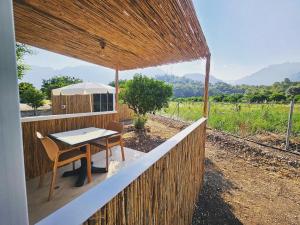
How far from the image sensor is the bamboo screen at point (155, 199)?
0.76 metres

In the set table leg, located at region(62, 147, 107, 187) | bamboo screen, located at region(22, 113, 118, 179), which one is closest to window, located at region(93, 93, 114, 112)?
bamboo screen, located at region(22, 113, 118, 179)

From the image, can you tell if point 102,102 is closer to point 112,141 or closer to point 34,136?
point 112,141

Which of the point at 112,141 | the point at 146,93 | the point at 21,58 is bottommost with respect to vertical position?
the point at 112,141

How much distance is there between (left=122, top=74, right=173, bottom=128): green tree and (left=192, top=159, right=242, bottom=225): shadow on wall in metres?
3.64

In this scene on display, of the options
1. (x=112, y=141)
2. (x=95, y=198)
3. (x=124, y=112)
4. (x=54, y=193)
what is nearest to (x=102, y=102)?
(x=124, y=112)

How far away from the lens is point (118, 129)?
3.87m

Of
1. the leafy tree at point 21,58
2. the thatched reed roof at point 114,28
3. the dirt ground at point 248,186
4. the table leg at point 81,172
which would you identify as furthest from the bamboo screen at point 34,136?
the leafy tree at point 21,58

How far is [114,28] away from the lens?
2.75 m

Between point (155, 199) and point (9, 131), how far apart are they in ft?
3.36

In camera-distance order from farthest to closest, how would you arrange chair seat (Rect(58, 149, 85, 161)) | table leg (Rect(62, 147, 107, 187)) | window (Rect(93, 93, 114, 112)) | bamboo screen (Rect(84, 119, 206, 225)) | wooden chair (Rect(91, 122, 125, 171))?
window (Rect(93, 93, 114, 112))
wooden chair (Rect(91, 122, 125, 171))
table leg (Rect(62, 147, 107, 187))
chair seat (Rect(58, 149, 85, 161))
bamboo screen (Rect(84, 119, 206, 225))

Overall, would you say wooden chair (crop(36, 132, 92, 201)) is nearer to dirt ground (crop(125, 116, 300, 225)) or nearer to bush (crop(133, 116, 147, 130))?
dirt ground (crop(125, 116, 300, 225))

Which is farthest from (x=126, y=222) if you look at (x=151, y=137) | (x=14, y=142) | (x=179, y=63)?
(x=151, y=137)

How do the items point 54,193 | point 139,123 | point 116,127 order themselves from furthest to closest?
point 139,123, point 116,127, point 54,193

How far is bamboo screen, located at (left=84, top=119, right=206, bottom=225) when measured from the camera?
764mm
